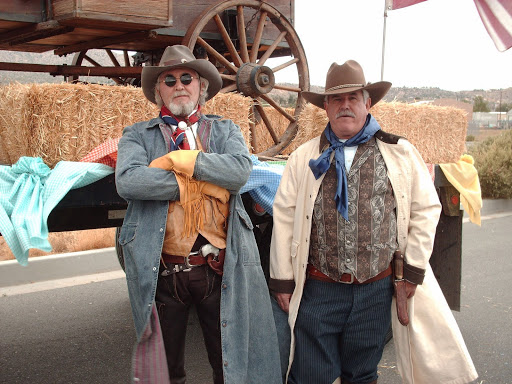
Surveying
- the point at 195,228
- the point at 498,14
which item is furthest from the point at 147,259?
the point at 498,14

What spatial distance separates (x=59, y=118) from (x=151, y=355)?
1.50 metres

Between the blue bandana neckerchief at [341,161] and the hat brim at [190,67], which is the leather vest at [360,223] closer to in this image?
the blue bandana neckerchief at [341,161]

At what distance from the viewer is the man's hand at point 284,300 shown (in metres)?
2.65

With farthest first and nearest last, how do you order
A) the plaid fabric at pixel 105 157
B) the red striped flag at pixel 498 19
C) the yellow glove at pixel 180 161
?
the red striped flag at pixel 498 19 → the plaid fabric at pixel 105 157 → the yellow glove at pixel 180 161

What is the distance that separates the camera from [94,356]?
3.78 metres

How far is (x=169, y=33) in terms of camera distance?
457 centimetres

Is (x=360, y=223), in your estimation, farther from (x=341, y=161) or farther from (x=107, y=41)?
(x=107, y=41)

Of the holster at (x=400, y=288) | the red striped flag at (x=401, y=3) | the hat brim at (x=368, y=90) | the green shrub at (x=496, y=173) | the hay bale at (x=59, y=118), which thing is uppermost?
the red striped flag at (x=401, y=3)

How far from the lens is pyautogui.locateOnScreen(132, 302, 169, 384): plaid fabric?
2285 millimetres

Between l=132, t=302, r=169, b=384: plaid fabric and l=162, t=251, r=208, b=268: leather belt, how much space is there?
0.21m

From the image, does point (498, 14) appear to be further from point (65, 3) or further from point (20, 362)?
point (20, 362)

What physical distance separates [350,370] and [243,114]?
7.07 ft

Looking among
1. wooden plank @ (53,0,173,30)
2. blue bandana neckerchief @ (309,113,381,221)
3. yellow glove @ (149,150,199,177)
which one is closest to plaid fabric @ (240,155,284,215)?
blue bandana neckerchief @ (309,113,381,221)

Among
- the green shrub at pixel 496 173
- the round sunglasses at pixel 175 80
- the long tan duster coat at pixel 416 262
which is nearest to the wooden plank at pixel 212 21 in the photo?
the round sunglasses at pixel 175 80
